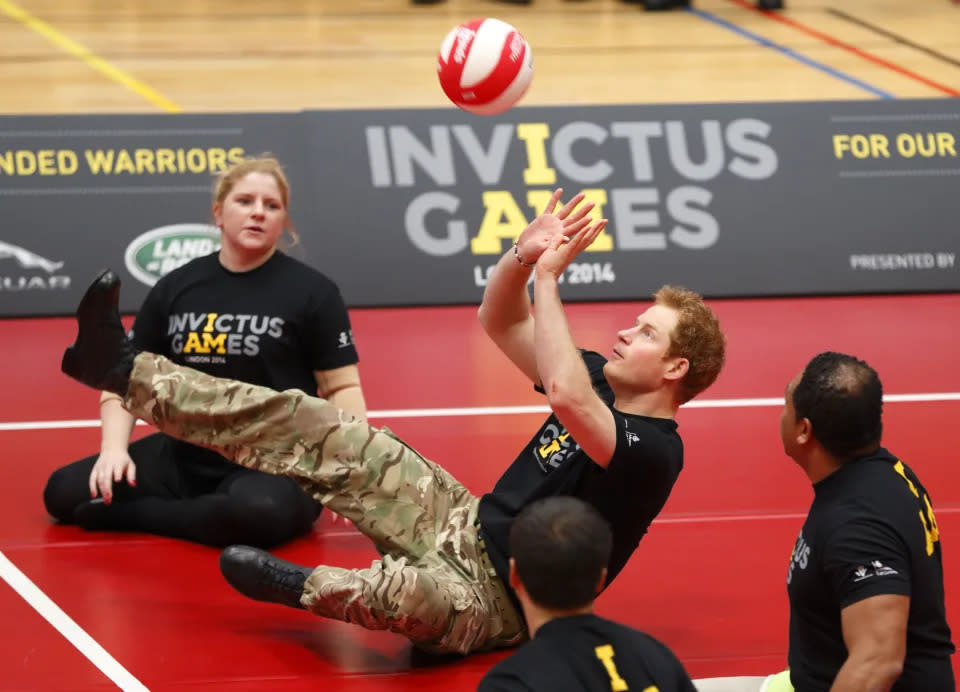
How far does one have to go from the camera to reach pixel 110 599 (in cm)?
490

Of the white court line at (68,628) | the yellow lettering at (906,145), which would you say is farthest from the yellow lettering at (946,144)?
the white court line at (68,628)

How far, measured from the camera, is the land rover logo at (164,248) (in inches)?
346

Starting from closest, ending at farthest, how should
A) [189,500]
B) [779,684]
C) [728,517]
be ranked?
[779,684] < [189,500] < [728,517]

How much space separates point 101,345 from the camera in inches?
184

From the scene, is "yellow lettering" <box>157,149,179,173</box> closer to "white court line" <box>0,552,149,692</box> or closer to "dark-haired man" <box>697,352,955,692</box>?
"white court line" <box>0,552,149,692</box>

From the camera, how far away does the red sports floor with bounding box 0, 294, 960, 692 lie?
446 cm

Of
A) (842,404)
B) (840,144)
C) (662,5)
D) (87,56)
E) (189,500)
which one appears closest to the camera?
(842,404)

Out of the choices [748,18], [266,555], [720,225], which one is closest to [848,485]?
[266,555]

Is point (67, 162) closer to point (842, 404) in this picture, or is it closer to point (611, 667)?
point (842, 404)

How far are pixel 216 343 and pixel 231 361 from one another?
9 cm

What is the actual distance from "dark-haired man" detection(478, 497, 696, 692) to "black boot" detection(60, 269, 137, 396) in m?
2.22

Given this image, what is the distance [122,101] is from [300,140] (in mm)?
3518

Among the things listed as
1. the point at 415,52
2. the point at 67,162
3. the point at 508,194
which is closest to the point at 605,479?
the point at 508,194

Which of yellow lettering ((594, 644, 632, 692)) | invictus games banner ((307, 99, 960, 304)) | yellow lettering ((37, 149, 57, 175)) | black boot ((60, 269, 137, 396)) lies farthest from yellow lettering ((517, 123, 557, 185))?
yellow lettering ((594, 644, 632, 692))
